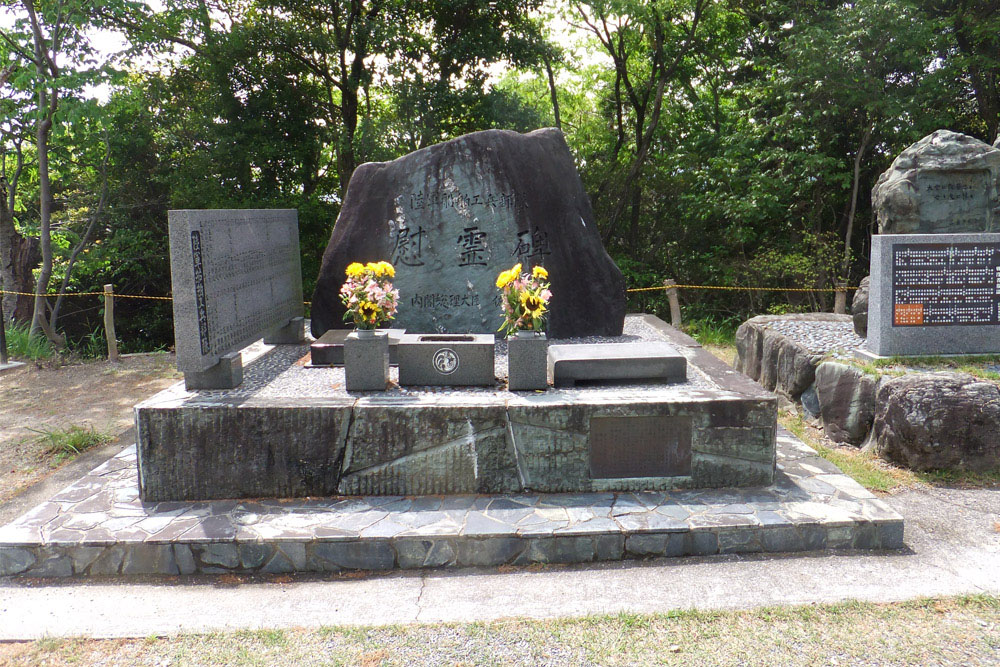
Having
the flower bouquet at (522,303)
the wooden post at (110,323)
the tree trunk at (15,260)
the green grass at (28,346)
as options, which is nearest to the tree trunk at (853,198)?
the flower bouquet at (522,303)

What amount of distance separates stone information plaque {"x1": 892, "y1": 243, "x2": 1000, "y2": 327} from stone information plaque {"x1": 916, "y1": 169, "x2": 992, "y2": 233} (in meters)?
0.42

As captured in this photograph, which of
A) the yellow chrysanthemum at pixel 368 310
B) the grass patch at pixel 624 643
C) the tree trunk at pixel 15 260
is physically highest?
the tree trunk at pixel 15 260

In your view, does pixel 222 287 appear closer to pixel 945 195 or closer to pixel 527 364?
pixel 527 364

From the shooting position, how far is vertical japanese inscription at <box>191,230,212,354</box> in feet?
14.9

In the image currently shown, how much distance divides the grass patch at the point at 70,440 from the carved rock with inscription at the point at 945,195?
6.96m

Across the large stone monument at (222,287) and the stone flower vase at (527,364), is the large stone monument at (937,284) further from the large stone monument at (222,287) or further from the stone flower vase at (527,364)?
the large stone monument at (222,287)

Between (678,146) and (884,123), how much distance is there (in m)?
3.72

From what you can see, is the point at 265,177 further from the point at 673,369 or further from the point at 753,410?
the point at 753,410

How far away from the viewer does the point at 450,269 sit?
6.62 metres

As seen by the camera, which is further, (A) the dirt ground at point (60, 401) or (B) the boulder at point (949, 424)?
(A) the dirt ground at point (60, 401)

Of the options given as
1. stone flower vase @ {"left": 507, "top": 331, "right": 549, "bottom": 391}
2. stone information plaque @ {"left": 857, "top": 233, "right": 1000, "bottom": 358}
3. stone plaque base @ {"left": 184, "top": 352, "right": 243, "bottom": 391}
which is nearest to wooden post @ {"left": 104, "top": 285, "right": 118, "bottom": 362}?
stone plaque base @ {"left": 184, "top": 352, "right": 243, "bottom": 391}

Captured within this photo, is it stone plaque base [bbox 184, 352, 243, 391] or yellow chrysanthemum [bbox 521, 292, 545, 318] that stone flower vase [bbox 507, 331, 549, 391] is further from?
stone plaque base [bbox 184, 352, 243, 391]

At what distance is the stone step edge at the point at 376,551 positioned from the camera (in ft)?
12.5

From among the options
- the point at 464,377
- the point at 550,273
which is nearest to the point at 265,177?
the point at 550,273
